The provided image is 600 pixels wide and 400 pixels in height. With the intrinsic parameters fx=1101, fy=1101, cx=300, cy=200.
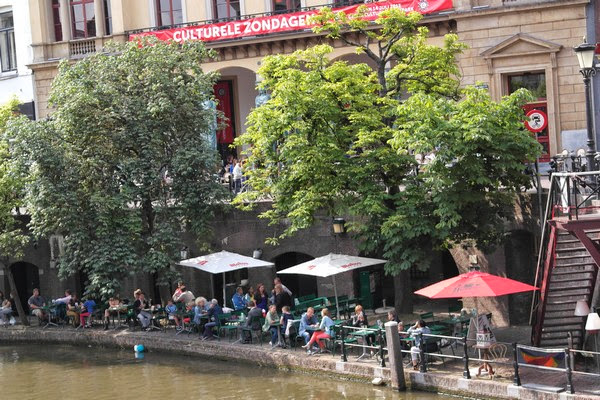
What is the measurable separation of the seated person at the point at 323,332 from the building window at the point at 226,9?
1662 centimetres

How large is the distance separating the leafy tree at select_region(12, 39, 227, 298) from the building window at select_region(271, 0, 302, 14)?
255 inches

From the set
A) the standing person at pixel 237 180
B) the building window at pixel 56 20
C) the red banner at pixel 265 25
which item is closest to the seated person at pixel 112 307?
the standing person at pixel 237 180

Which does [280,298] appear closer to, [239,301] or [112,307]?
[239,301]

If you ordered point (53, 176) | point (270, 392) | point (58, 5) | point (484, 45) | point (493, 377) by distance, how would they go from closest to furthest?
point (493, 377) → point (270, 392) → point (53, 176) → point (484, 45) → point (58, 5)

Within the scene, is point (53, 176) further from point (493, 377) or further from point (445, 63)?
point (493, 377)

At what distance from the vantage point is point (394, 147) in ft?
84.0

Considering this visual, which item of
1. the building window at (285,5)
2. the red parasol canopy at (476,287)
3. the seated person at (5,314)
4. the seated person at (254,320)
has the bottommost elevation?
the seated person at (5,314)

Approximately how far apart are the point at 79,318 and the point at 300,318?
8.44 meters

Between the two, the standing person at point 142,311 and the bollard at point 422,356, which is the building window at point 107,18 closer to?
the standing person at point 142,311

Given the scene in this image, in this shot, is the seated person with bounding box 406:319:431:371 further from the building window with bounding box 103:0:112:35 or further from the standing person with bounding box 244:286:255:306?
the building window with bounding box 103:0:112:35

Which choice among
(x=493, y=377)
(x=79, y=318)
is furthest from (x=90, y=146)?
(x=493, y=377)

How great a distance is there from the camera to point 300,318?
2698 cm

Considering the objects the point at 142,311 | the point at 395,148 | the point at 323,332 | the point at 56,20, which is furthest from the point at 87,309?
the point at 56,20

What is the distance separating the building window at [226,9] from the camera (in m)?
39.3
